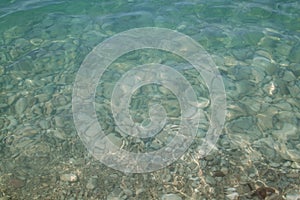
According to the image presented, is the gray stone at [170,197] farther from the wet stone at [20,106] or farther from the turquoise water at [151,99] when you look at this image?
the wet stone at [20,106]

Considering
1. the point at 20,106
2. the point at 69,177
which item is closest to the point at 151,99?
the point at 69,177

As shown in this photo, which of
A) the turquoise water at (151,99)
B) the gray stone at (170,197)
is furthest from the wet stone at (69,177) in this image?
the gray stone at (170,197)

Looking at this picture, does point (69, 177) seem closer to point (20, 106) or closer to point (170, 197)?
point (170, 197)

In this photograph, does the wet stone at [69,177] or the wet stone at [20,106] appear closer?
the wet stone at [69,177]

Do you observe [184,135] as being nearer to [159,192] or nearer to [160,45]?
[159,192]

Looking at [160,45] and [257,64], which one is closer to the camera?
[257,64]

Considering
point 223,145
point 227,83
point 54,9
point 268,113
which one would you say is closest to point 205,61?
point 227,83

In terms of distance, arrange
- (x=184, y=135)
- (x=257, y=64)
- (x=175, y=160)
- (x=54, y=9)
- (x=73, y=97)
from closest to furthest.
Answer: (x=175, y=160) → (x=184, y=135) → (x=73, y=97) → (x=257, y=64) → (x=54, y=9)

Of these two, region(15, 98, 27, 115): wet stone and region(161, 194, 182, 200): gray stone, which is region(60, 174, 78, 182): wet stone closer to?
region(161, 194, 182, 200): gray stone
